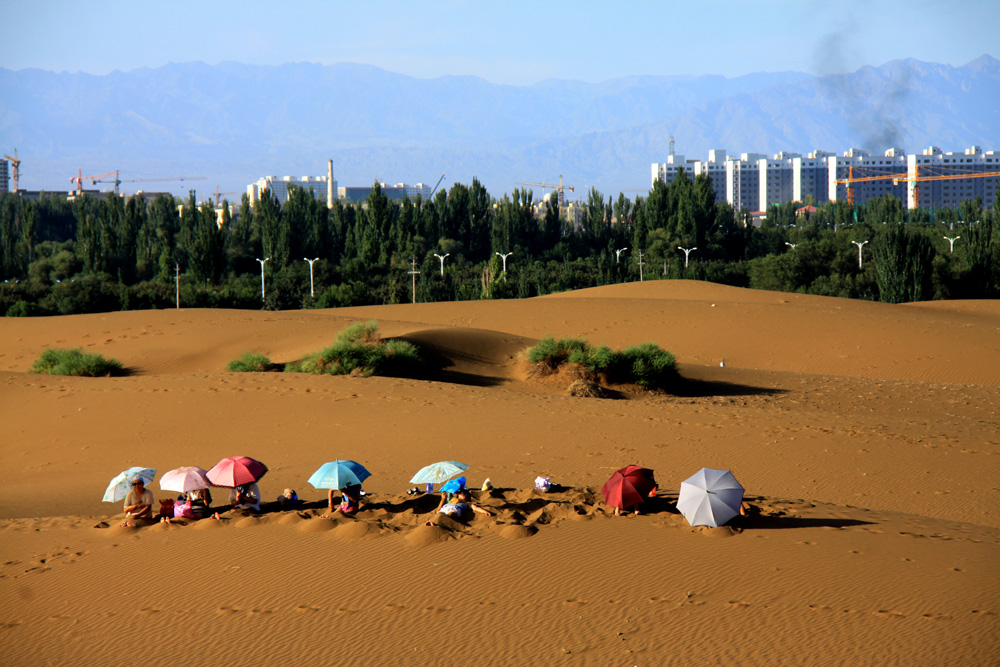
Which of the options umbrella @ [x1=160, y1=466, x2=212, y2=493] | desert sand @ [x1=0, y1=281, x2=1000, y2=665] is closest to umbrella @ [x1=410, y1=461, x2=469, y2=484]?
desert sand @ [x1=0, y1=281, x2=1000, y2=665]

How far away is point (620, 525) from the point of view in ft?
32.7

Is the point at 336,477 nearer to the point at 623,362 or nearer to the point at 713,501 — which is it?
the point at 713,501

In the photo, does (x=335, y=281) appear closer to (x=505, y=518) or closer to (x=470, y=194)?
(x=470, y=194)

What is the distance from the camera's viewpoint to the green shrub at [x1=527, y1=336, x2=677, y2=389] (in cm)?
2252

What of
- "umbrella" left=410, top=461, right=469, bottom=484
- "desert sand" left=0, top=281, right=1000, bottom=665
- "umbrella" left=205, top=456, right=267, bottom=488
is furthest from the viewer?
"umbrella" left=410, top=461, right=469, bottom=484

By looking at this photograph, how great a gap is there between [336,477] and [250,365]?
13507 millimetres

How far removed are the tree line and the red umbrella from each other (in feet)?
155

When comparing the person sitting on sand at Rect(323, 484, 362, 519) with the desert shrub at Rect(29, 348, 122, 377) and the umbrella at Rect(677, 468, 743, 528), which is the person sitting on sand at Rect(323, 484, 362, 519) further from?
the desert shrub at Rect(29, 348, 122, 377)

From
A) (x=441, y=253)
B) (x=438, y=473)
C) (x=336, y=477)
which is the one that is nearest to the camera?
(x=336, y=477)

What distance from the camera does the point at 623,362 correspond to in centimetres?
2309

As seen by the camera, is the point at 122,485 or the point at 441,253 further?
the point at 441,253

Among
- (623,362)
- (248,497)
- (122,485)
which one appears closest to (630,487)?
(248,497)

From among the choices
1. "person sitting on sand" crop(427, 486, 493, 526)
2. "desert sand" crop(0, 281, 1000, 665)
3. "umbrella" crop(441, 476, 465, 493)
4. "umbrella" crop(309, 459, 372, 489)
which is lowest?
"desert sand" crop(0, 281, 1000, 665)

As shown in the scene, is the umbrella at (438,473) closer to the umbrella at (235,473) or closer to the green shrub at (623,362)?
the umbrella at (235,473)
